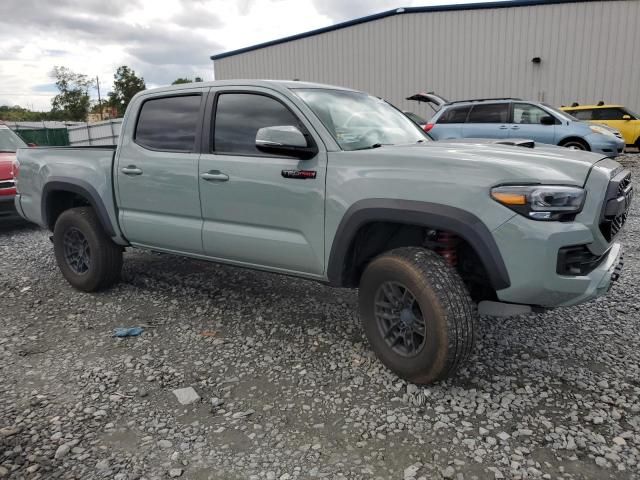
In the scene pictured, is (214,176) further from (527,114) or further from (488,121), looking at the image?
(527,114)

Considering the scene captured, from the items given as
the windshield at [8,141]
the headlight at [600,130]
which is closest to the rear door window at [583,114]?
the headlight at [600,130]

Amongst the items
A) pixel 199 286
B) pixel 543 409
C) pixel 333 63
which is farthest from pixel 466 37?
pixel 543 409

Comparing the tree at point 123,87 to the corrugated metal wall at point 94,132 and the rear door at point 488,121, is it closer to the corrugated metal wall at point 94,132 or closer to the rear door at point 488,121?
the corrugated metal wall at point 94,132

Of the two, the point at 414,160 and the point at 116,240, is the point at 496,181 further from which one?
the point at 116,240

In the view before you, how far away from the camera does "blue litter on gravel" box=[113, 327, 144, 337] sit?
390 centimetres

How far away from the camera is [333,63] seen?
22.3 meters

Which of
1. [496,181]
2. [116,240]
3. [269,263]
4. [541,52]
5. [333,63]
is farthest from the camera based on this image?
[333,63]

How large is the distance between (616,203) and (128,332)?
3365mm

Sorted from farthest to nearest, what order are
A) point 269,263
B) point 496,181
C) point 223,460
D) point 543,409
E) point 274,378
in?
point 269,263
point 274,378
point 543,409
point 496,181
point 223,460

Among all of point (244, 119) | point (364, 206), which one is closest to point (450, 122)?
point (244, 119)

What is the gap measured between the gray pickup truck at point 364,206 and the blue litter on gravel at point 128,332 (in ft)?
2.22

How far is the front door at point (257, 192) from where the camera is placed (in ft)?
10.8

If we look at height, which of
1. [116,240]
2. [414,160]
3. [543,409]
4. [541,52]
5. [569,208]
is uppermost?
[541,52]

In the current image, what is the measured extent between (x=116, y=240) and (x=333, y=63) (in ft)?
63.9
